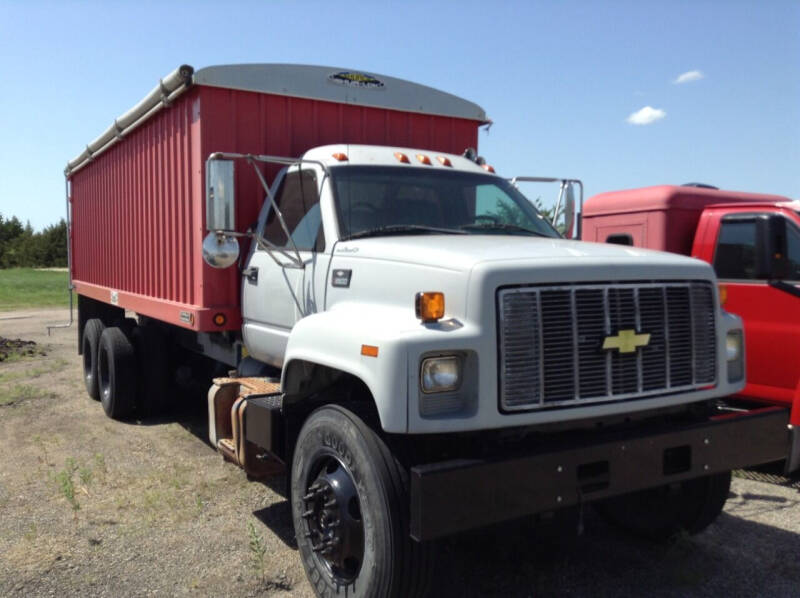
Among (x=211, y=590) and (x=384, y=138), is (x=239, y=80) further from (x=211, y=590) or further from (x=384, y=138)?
(x=211, y=590)

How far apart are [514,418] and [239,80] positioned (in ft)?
11.9

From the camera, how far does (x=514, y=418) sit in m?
3.13

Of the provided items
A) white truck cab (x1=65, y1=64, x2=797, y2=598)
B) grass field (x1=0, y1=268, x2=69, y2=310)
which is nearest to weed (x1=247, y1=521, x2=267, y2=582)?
white truck cab (x1=65, y1=64, x2=797, y2=598)

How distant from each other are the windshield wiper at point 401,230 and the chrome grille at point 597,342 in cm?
130

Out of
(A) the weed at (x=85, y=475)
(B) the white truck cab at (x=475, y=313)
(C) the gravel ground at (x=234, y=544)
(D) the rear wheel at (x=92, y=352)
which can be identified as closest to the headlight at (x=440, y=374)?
(B) the white truck cab at (x=475, y=313)

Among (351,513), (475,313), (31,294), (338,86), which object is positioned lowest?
(31,294)

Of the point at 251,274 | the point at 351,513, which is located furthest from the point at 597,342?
the point at 251,274

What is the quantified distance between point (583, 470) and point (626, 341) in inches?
25.1

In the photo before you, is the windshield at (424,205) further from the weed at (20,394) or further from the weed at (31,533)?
the weed at (20,394)

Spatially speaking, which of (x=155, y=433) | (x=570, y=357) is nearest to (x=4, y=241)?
(x=155, y=433)

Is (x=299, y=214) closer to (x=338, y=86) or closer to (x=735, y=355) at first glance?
(x=338, y=86)

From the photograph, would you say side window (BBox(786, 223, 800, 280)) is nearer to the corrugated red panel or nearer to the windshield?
the windshield

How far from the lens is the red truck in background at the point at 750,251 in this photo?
18.5ft

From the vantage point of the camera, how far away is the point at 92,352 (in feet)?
28.8
